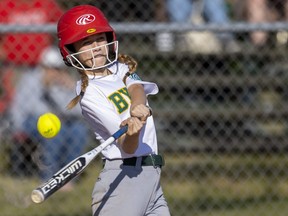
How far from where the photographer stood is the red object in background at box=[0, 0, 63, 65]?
21.8 ft

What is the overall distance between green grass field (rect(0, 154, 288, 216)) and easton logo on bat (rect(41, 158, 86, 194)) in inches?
116

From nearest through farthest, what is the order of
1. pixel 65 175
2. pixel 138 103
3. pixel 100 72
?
pixel 65 175 → pixel 138 103 → pixel 100 72

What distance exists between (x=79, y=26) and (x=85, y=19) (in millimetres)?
49

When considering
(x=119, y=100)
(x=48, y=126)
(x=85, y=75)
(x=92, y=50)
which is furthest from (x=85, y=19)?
(x=48, y=126)

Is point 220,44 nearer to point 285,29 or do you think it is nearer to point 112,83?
point 285,29

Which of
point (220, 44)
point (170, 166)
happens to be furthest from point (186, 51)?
point (170, 166)

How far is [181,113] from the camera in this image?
6.94m

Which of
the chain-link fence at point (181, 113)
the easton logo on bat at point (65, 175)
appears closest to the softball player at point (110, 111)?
the easton logo on bat at point (65, 175)

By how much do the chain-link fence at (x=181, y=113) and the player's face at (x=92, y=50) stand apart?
2.52 m

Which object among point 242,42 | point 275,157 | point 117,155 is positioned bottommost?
point 275,157

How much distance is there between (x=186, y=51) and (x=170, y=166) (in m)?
0.96

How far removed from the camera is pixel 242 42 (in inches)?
280

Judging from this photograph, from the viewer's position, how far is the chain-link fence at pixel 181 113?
667cm

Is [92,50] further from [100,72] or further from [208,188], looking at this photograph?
[208,188]
